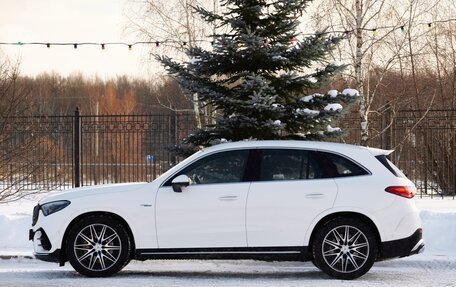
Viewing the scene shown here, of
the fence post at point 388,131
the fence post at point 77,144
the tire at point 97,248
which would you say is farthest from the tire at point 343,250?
the fence post at point 77,144

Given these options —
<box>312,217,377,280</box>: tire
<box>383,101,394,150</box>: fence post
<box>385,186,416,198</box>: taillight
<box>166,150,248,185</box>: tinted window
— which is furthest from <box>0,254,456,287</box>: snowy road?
<box>383,101,394,150</box>: fence post

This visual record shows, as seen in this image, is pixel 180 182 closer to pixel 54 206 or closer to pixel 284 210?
pixel 284 210

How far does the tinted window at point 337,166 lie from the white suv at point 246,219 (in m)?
0.01

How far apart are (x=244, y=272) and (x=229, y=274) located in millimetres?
253

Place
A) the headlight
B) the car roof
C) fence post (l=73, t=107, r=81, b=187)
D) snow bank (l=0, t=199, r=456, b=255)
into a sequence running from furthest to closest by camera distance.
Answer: fence post (l=73, t=107, r=81, b=187) → snow bank (l=0, t=199, r=456, b=255) → the car roof → the headlight

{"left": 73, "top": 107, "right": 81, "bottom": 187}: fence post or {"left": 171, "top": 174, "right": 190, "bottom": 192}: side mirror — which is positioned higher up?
{"left": 73, "top": 107, "right": 81, "bottom": 187}: fence post

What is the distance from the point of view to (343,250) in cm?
870

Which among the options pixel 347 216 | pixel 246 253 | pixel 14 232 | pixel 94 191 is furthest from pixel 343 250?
pixel 14 232

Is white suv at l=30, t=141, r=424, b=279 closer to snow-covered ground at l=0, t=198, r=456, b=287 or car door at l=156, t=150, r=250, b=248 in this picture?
car door at l=156, t=150, r=250, b=248

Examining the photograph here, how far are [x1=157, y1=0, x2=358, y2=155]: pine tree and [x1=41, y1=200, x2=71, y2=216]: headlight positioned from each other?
4333mm

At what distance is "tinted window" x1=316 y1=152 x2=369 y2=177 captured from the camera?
895 cm

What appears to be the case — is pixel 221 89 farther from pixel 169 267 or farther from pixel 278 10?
pixel 169 267

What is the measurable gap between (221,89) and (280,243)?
4.95 m

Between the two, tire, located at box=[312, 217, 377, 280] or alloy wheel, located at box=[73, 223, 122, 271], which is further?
alloy wheel, located at box=[73, 223, 122, 271]
